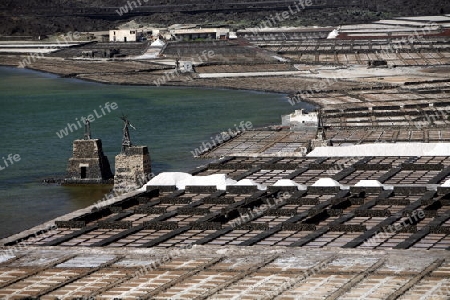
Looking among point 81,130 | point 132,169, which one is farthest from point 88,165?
point 81,130

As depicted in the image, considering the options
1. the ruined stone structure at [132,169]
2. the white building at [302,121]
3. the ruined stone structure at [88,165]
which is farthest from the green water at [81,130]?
the white building at [302,121]

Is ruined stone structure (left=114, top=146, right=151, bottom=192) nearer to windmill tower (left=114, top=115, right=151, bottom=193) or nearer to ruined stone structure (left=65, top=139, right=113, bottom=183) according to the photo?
windmill tower (left=114, top=115, right=151, bottom=193)

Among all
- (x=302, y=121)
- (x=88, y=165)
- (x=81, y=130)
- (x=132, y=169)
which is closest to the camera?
(x=132, y=169)

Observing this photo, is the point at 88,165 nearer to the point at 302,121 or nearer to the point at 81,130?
the point at 302,121

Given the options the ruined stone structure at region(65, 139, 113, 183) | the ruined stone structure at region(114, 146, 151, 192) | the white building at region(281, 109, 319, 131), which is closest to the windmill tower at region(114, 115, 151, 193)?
the ruined stone structure at region(114, 146, 151, 192)

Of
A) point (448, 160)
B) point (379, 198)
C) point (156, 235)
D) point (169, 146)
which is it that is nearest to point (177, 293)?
point (156, 235)

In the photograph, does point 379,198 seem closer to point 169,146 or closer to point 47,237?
point 47,237

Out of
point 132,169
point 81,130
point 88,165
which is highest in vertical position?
point 132,169
